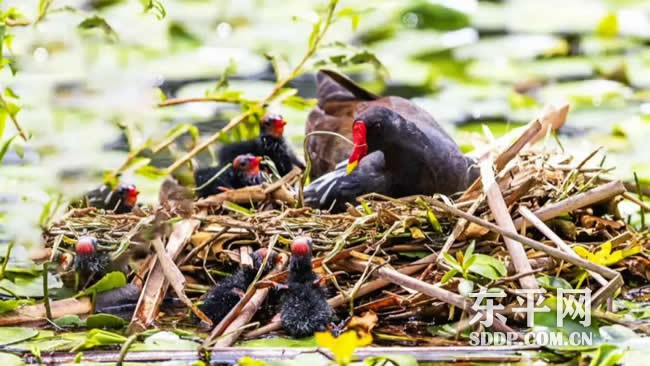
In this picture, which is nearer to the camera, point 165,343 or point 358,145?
point 165,343

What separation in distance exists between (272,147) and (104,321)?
1.62 metres

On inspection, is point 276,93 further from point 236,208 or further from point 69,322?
point 69,322

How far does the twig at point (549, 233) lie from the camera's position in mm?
3828

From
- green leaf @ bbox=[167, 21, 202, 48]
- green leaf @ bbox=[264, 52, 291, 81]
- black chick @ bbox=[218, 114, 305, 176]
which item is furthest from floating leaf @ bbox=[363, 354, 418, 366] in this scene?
green leaf @ bbox=[167, 21, 202, 48]

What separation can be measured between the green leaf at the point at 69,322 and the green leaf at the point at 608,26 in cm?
613

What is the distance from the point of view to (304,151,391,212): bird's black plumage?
15.7ft

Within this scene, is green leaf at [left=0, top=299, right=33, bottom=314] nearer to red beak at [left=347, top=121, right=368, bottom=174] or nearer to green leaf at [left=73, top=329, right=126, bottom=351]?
green leaf at [left=73, top=329, right=126, bottom=351]

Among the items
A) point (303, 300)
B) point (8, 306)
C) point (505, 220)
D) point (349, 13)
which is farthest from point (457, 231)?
point (8, 306)

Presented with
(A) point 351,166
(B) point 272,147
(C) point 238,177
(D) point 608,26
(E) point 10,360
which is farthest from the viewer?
(D) point 608,26

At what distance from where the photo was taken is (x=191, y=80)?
26.5ft

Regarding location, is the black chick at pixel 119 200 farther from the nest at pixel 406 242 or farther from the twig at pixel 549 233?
the twig at pixel 549 233

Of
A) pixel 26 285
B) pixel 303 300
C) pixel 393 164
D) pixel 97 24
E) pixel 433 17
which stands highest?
pixel 97 24

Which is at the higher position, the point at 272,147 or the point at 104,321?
the point at 272,147

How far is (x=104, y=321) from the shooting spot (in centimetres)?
394
